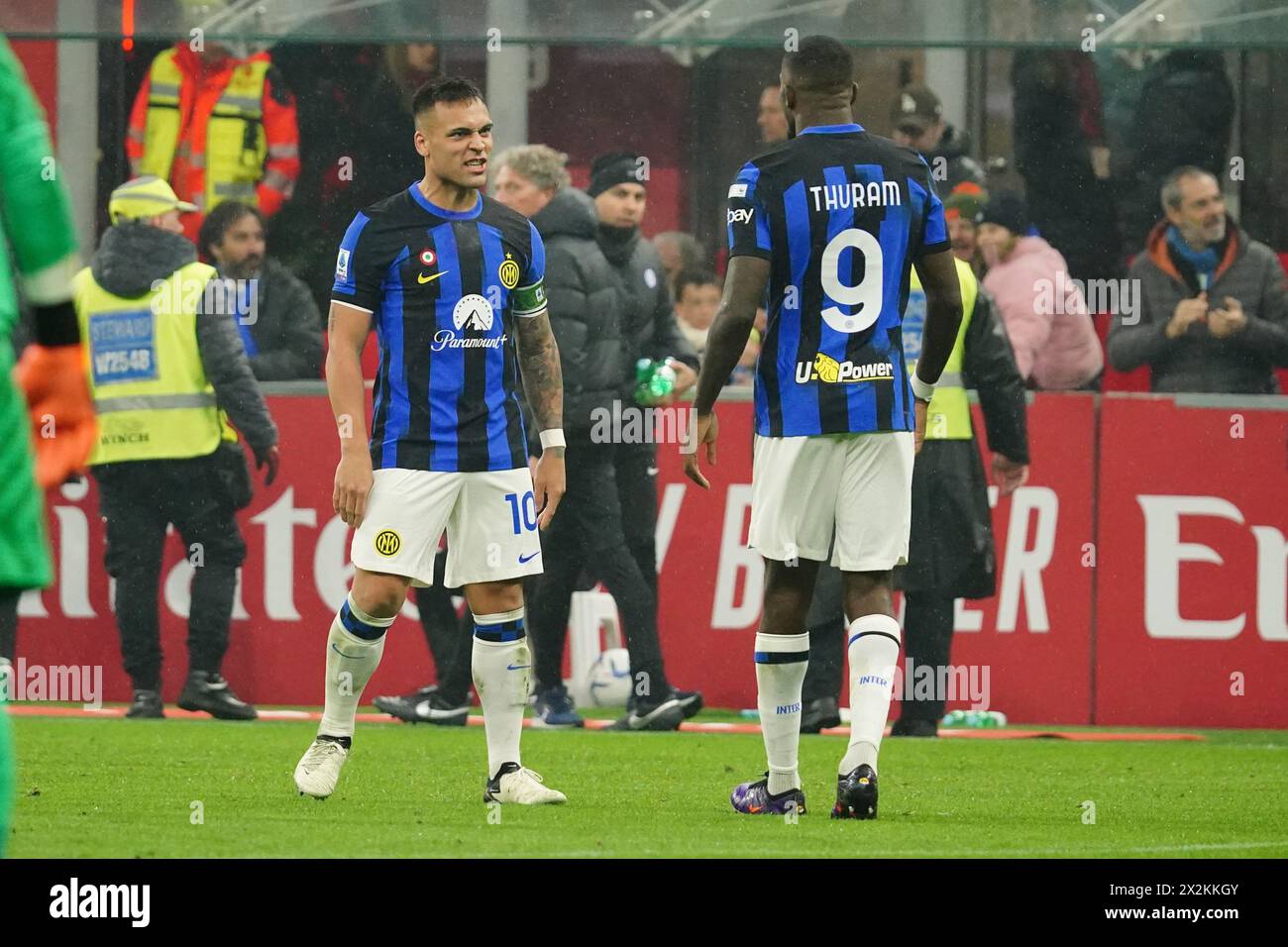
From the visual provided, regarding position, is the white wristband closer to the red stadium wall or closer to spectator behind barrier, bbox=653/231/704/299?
the red stadium wall

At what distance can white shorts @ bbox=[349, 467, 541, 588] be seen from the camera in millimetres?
7270

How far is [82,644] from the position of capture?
11.9 metres

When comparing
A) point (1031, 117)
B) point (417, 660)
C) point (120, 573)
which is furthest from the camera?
point (1031, 117)

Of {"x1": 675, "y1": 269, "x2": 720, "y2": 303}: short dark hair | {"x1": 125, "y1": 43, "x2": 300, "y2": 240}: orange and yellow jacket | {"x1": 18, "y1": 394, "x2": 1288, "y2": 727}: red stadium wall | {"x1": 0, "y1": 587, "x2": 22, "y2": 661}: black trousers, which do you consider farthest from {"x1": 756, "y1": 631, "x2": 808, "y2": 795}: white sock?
{"x1": 125, "y1": 43, "x2": 300, "y2": 240}: orange and yellow jacket

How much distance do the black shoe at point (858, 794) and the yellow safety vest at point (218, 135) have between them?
6.88m

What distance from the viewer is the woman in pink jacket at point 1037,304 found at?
12.3 m

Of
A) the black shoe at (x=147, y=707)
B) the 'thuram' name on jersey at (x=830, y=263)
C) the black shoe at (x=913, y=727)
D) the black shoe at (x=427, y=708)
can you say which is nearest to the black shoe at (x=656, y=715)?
the black shoe at (x=427, y=708)

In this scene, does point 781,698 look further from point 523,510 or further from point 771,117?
point 771,117

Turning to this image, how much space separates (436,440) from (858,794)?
158 centimetres

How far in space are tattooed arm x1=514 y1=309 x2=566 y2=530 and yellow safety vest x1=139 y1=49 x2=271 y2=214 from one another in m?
5.62

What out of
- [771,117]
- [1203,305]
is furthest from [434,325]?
[1203,305]

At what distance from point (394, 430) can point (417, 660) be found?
15.5 feet

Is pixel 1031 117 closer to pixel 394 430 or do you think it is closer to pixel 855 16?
pixel 855 16
